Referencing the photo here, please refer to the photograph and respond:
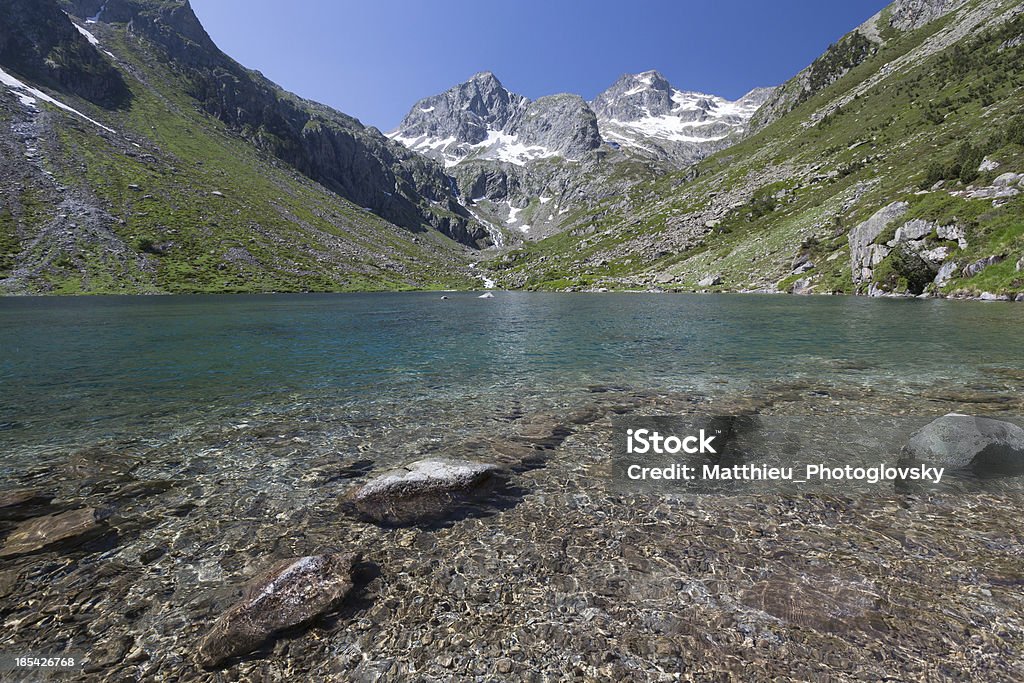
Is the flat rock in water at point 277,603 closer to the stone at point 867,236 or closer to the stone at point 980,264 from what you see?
the stone at point 980,264

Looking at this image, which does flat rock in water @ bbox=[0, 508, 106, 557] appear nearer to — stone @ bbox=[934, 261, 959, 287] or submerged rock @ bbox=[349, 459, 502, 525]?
submerged rock @ bbox=[349, 459, 502, 525]

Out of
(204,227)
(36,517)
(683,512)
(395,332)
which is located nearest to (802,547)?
(683,512)

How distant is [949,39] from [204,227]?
307824 millimetres

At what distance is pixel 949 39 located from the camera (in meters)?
171

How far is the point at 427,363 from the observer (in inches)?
1165

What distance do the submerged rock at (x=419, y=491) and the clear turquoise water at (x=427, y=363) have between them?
252 inches

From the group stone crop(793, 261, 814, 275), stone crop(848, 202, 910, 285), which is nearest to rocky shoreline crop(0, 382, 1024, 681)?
stone crop(848, 202, 910, 285)

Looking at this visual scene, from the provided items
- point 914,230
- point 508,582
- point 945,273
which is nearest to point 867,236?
point 914,230

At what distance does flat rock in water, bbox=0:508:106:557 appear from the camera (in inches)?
359

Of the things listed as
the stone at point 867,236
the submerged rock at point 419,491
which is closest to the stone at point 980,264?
the stone at point 867,236

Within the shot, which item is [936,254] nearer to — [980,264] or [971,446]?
[980,264]

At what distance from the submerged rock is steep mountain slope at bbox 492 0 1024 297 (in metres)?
76.2

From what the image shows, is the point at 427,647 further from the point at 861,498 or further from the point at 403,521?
the point at 861,498

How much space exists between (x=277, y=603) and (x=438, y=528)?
352cm
